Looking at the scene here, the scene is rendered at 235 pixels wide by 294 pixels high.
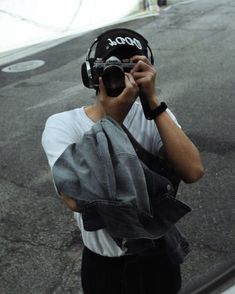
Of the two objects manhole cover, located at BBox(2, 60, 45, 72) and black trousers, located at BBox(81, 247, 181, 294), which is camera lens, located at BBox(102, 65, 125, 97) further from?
manhole cover, located at BBox(2, 60, 45, 72)

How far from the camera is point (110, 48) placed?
1759mm

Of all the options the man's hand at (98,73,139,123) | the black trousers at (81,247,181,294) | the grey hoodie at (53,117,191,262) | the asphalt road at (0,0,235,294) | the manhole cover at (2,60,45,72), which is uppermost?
the man's hand at (98,73,139,123)

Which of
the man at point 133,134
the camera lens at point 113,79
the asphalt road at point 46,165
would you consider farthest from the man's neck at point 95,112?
the asphalt road at point 46,165

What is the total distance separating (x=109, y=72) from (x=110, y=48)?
18 centimetres

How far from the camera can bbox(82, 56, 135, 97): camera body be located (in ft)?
5.32

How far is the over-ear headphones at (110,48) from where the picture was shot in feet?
5.71

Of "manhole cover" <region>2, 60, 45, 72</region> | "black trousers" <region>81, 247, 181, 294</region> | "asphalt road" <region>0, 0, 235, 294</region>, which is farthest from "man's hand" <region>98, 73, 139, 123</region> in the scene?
"manhole cover" <region>2, 60, 45, 72</region>

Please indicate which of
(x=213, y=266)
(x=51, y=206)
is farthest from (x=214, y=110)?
(x=213, y=266)

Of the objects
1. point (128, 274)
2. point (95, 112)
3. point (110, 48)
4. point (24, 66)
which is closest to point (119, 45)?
point (110, 48)

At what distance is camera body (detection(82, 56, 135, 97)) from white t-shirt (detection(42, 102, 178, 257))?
17cm

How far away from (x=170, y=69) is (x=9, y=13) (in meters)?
5.82

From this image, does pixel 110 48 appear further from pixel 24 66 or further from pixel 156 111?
pixel 24 66

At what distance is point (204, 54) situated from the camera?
28.8 ft

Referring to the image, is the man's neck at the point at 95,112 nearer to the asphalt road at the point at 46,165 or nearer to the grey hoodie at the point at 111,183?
the grey hoodie at the point at 111,183
